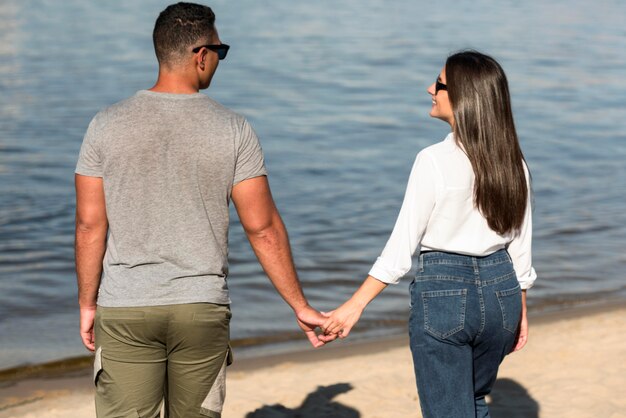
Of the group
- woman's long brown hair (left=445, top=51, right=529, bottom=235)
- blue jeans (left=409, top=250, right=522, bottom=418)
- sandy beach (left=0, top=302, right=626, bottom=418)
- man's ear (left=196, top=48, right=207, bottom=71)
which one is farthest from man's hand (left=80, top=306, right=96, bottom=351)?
sandy beach (left=0, top=302, right=626, bottom=418)

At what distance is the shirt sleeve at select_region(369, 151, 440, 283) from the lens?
3646mm

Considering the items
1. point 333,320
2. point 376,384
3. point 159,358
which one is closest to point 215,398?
point 159,358

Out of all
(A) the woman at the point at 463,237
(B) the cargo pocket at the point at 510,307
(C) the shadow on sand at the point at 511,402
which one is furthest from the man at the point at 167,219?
(C) the shadow on sand at the point at 511,402

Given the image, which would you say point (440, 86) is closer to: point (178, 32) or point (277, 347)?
point (178, 32)

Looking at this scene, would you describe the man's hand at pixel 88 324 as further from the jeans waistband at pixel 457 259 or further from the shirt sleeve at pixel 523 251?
the shirt sleeve at pixel 523 251

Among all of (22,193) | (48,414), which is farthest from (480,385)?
(22,193)

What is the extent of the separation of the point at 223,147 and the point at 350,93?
14919 mm

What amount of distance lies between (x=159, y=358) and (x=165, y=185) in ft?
2.11

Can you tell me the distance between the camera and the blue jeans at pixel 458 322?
12.0ft

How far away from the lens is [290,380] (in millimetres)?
6699

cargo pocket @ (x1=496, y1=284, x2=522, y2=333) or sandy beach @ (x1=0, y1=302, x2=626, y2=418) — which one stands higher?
cargo pocket @ (x1=496, y1=284, x2=522, y2=333)

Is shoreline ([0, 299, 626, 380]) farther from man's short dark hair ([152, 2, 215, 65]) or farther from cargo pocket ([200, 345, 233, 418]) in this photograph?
man's short dark hair ([152, 2, 215, 65])

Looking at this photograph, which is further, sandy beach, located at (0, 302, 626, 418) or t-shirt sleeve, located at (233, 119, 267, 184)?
sandy beach, located at (0, 302, 626, 418)

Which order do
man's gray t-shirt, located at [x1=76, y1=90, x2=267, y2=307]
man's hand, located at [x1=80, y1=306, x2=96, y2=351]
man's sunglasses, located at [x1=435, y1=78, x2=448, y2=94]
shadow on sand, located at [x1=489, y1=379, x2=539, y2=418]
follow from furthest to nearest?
shadow on sand, located at [x1=489, y1=379, x2=539, y2=418] < man's hand, located at [x1=80, y1=306, x2=96, y2=351] < man's sunglasses, located at [x1=435, y1=78, x2=448, y2=94] < man's gray t-shirt, located at [x1=76, y1=90, x2=267, y2=307]
